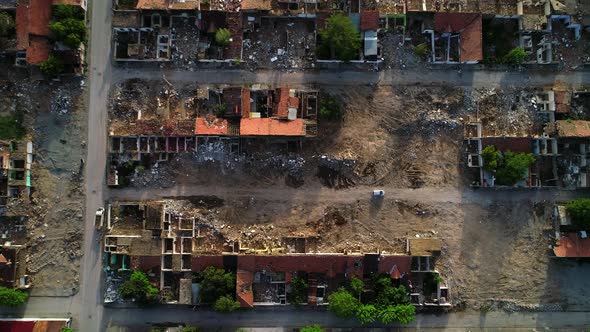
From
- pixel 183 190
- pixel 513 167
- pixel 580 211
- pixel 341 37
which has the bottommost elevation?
pixel 580 211

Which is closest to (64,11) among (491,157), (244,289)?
(244,289)

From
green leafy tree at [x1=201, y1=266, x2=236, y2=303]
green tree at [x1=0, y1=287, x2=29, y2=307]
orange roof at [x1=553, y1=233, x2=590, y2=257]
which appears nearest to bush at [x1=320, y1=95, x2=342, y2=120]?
green leafy tree at [x1=201, y1=266, x2=236, y2=303]

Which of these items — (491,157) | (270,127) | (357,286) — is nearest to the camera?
(357,286)

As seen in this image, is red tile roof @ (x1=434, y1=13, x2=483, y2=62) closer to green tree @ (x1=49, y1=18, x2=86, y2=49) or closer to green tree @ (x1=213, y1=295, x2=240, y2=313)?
green tree @ (x1=213, y1=295, x2=240, y2=313)

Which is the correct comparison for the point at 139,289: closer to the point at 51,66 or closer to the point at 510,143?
the point at 51,66

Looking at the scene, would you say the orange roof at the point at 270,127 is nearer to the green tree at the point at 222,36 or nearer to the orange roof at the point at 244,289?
the green tree at the point at 222,36

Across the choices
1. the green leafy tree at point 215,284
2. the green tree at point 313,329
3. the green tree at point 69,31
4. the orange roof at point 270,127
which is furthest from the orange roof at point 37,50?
the green tree at point 313,329

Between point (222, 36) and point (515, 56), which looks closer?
point (222, 36)

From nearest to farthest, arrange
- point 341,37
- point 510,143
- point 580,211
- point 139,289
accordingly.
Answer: point 139,289, point 341,37, point 580,211, point 510,143
